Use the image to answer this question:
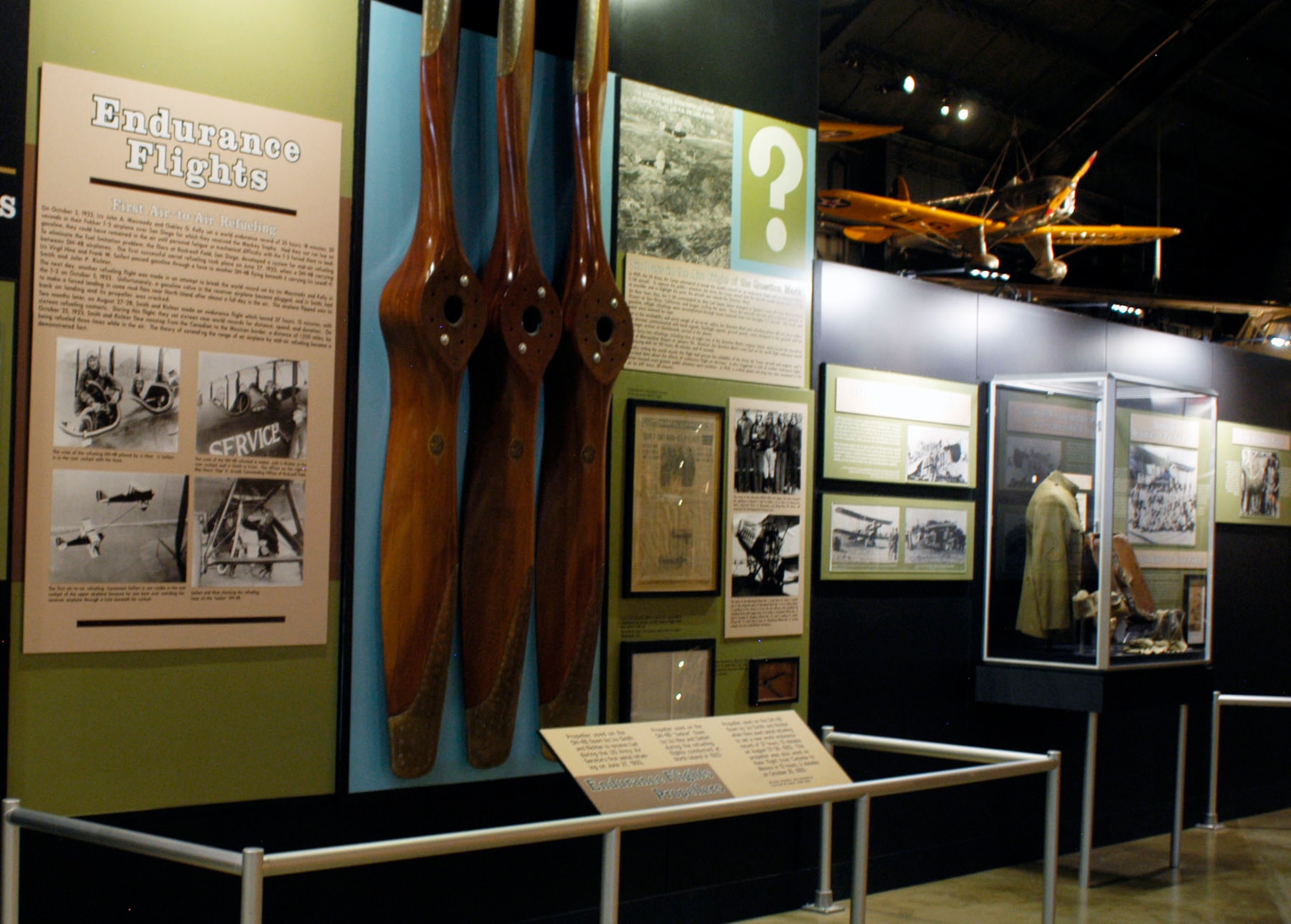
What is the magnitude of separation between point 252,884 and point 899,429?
373cm

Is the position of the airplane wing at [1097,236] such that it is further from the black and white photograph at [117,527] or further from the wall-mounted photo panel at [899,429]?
the black and white photograph at [117,527]

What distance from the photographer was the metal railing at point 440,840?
1.91m

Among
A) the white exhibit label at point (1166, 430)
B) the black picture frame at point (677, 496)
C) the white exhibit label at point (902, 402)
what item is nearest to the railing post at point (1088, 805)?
the white exhibit label at point (1166, 430)

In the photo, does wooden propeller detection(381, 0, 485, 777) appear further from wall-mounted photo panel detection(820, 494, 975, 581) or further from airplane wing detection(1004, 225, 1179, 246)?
airplane wing detection(1004, 225, 1179, 246)

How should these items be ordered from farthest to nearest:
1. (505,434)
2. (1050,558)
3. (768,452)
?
1. (1050,558)
2. (768,452)
3. (505,434)

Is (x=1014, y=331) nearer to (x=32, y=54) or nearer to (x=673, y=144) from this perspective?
(x=673, y=144)

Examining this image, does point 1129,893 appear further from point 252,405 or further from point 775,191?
point 252,405

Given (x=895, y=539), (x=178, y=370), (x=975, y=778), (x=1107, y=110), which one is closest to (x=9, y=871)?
(x=178, y=370)

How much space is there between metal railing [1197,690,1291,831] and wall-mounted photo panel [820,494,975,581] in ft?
4.30

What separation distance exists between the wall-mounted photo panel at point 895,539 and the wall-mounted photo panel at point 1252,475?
223 centimetres

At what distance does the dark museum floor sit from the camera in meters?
4.76

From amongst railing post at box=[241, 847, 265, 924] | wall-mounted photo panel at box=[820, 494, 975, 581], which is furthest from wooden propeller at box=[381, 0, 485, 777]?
wall-mounted photo panel at box=[820, 494, 975, 581]

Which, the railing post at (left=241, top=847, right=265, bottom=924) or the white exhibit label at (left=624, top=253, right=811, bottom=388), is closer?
the railing post at (left=241, top=847, right=265, bottom=924)

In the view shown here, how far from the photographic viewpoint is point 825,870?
4449 mm
